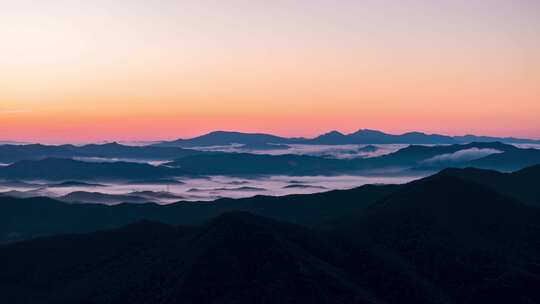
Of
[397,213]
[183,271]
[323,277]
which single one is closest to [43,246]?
[183,271]

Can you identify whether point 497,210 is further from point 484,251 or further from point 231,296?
point 231,296

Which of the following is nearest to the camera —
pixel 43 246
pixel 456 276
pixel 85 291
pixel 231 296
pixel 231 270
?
pixel 231 296

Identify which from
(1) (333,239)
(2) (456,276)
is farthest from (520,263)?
(1) (333,239)

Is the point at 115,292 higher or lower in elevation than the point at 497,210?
lower

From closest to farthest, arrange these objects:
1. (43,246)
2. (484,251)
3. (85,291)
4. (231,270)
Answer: (231,270), (85,291), (484,251), (43,246)

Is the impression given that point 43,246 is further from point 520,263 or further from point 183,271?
point 520,263

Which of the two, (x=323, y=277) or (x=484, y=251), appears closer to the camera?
(x=323, y=277)
